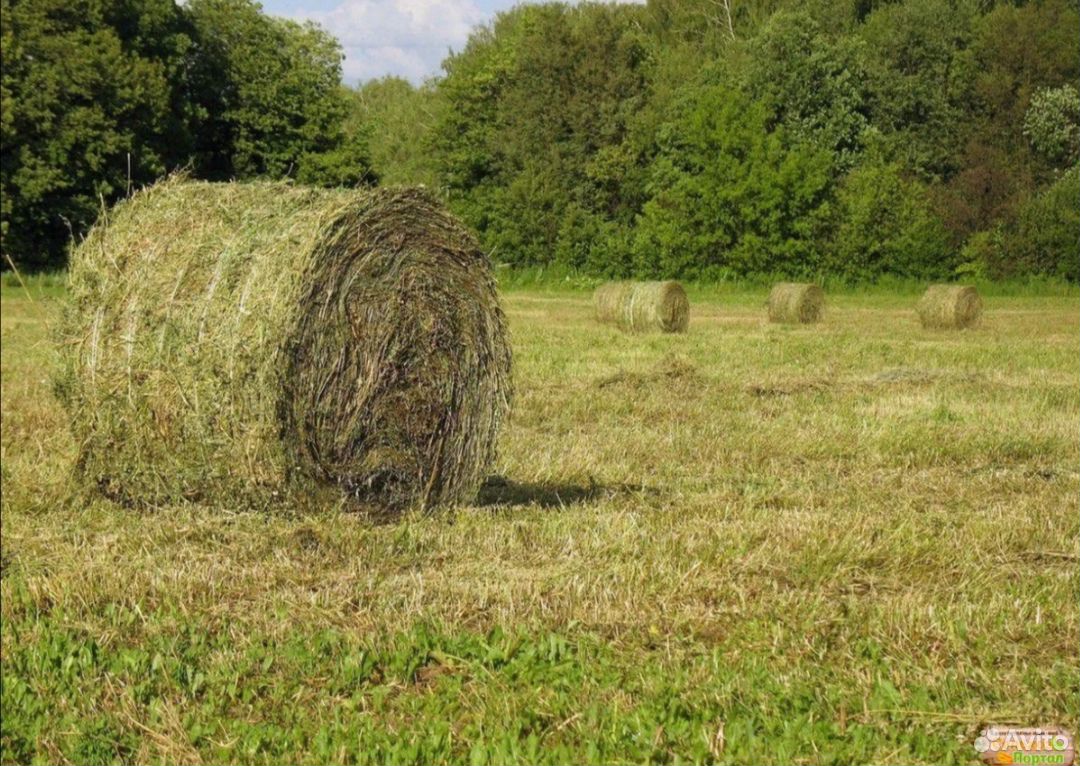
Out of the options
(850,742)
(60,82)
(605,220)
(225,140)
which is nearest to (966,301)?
(605,220)

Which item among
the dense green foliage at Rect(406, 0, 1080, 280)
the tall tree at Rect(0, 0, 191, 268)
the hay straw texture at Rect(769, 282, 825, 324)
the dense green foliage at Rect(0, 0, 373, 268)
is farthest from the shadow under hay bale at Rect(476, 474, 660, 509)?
the tall tree at Rect(0, 0, 191, 268)

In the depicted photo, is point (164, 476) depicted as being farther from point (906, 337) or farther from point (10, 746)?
point (906, 337)

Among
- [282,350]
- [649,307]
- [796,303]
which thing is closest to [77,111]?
[649,307]

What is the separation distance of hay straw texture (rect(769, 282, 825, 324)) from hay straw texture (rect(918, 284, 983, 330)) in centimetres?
228

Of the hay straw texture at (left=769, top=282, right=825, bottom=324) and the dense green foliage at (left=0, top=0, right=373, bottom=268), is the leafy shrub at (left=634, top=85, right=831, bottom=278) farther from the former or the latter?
the dense green foliage at (left=0, top=0, right=373, bottom=268)

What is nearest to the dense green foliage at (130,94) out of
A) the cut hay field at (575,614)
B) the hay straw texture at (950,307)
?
the hay straw texture at (950,307)

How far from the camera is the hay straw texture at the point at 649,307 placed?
2172 centimetres

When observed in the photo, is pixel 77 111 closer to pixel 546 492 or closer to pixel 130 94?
pixel 130 94

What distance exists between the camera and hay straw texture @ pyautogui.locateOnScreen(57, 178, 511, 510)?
7.07 meters

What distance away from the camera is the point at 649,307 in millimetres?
21844

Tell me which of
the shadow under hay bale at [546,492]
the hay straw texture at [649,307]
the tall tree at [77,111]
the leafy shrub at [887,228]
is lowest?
the shadow under hay bale at [546,492]

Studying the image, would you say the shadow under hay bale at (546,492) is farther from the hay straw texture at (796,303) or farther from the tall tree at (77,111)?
the tall tree at (77,111)

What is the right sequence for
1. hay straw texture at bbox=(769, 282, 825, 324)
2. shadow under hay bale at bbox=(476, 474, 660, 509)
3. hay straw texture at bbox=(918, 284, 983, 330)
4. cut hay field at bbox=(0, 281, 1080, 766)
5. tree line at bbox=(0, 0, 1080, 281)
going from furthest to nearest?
hay straw texture at bbox=(769, 282, 825, 324)
hay straw texture at bbox=(918, 284, 983, 330)
tree line at bbox=(0, 0, 1080, 281)
shadow under hay bale at bbox=(476, 474, 660, 509)
cut hay field at bbox=(0, 281, 1080, 766)

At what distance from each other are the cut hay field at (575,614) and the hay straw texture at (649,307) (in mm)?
11771
